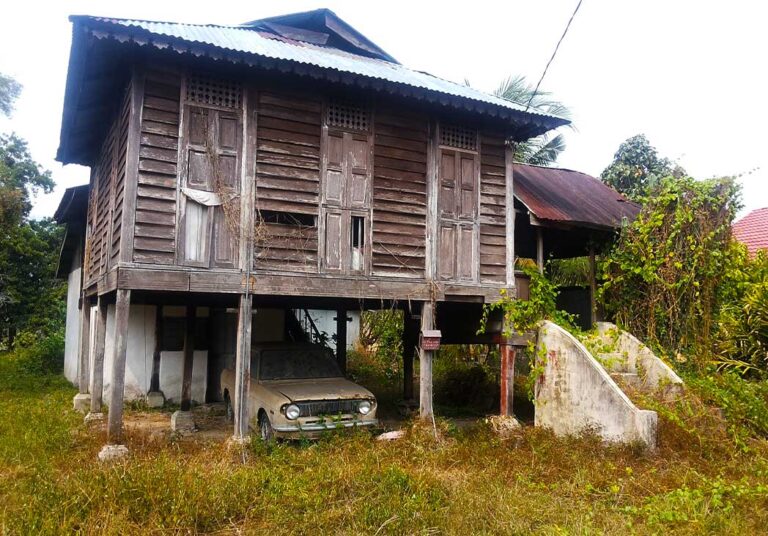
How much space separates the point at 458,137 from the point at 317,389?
4782 millimetres

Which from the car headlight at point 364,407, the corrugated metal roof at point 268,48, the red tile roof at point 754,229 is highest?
the corrugated metal roof at point 268,48

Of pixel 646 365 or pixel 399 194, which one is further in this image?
pixel 646 365

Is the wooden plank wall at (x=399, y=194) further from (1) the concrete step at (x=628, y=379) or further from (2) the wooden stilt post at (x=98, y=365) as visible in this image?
(2) the wooden stilt post at (x=98, y=365)

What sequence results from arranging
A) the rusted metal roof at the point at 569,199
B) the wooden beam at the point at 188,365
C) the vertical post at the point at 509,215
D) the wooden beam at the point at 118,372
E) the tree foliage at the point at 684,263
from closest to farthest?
the wooden beam at the point at 118,372 < the vertical post at the point at 509,215 < the tree foliage at the point at 684,263 < the rusted metal roof at the point at 569,199 < the wooden beam at the point at 188,365

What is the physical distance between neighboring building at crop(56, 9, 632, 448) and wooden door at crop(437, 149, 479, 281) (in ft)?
0.08

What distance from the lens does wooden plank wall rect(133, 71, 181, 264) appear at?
786 cm

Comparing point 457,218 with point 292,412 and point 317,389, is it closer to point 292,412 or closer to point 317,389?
point 317,389

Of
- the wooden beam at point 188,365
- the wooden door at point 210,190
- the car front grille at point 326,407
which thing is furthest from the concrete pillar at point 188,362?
the car front grille at point 326,407

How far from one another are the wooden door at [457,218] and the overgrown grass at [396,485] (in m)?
2.74

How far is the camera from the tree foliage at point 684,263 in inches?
425

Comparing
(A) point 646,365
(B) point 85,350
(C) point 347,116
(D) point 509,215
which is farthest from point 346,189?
(B) point 85,350

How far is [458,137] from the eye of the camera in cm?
1010

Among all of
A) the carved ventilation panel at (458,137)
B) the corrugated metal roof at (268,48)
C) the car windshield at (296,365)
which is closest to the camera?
the corrugated metal roof at (268,48)

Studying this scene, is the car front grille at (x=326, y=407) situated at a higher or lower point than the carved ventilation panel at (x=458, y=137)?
lower
